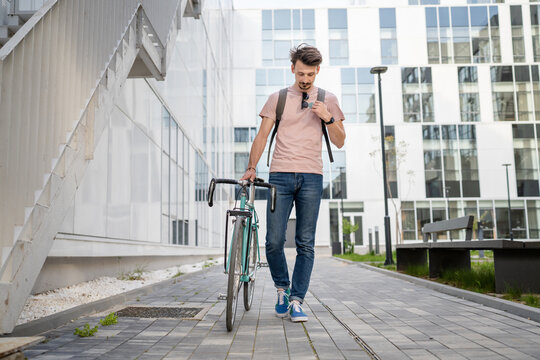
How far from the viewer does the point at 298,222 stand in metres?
4.74

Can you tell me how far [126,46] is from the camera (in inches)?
245

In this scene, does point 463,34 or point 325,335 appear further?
point 463,34

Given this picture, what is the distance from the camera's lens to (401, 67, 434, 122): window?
4141cm

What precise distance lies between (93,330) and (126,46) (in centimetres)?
349

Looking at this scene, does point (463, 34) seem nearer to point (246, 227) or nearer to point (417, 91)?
point (417, 91)

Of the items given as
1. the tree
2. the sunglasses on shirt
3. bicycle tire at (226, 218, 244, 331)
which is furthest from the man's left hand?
the tree

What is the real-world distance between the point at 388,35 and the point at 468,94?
25.5ft

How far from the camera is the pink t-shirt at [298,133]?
187 inches

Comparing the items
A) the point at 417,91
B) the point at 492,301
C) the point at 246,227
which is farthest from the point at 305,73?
the point at 417,91

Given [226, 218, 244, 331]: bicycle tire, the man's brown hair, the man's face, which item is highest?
the man's brown hair

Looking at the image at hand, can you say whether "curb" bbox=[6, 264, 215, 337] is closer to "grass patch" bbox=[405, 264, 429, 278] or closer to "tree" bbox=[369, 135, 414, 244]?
"grass patch" bbox=[405, 264, 429, 278]

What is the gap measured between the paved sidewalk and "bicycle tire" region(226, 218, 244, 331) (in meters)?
0.16

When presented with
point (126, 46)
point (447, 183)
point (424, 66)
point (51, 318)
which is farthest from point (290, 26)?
point (51, 318)

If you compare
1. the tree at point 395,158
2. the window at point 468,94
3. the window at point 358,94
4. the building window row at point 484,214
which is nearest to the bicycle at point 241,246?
the tree at point 395,158
